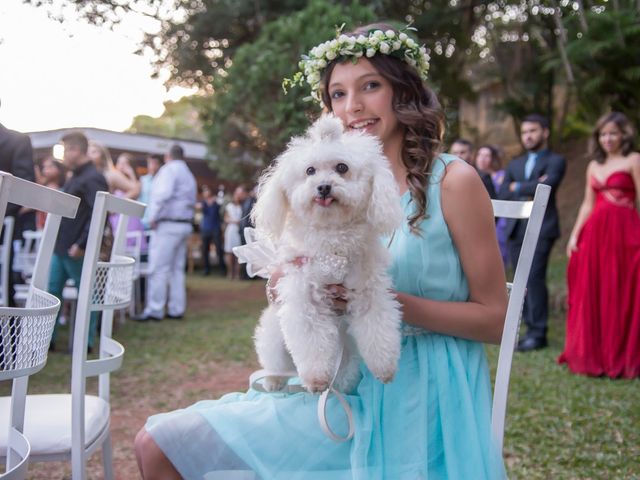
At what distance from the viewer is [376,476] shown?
181 cm

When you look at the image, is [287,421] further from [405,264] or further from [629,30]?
[629,30]

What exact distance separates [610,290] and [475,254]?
4.16m

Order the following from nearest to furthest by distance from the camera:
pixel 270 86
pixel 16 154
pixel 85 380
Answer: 1. pixel 85 380
2. pixel 16 154
3. pixel 270 86

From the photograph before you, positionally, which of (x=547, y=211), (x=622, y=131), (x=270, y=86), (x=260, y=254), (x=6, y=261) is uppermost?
(x=270, y=86)

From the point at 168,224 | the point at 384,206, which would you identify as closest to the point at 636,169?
the point at 384,206

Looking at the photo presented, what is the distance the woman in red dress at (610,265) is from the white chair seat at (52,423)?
174 inches

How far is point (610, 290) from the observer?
5715mm

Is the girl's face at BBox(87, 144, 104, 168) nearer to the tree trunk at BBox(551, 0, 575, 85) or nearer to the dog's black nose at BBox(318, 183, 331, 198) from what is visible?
the dog's black nose at BBox(318, 183, 331, 198)

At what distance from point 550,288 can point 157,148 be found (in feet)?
38.1

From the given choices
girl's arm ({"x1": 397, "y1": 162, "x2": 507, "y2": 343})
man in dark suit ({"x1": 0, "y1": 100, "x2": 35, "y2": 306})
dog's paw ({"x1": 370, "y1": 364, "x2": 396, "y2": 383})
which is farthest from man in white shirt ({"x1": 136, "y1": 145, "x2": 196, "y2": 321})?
dog's paw ({"x1": 370, "y1": 364, "x2": 396, "y2": 383})

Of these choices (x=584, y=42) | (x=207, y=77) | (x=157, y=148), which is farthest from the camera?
(x=157, y=148)

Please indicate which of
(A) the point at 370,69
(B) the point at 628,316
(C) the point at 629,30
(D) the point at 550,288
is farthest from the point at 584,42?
(A) the point at 370,69

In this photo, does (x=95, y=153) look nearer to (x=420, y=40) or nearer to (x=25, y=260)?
(x=25, y=260)

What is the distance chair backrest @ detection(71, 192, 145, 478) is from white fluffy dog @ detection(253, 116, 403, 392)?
27.6 inches
